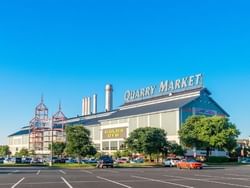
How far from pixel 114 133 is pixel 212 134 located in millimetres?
53717

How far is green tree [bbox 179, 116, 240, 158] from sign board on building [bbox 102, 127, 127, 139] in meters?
42.6

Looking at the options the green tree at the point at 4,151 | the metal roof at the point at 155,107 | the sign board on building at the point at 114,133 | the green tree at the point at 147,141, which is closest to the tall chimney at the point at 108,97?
the sign board on building at the point at 114,133

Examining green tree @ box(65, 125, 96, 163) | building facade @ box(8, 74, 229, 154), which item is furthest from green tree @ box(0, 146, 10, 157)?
green tree @ box(65, 125, 96, 163)

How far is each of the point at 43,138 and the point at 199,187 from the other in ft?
515

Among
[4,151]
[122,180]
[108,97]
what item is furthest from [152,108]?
[122,180]

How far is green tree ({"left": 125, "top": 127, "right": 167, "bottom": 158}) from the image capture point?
76.6m

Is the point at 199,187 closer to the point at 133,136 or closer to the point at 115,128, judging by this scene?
the point at 133,136

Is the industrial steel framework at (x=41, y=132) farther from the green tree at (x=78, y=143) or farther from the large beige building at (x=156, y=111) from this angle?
the green tree at (x=78, y=143)

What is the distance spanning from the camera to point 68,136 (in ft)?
228

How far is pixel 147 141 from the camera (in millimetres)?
76812

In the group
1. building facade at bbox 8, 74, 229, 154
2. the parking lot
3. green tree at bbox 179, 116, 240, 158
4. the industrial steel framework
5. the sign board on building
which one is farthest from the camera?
the industrial steel framework

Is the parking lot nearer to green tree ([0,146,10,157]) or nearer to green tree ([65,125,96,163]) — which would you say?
green tree ([65,125,96,163])

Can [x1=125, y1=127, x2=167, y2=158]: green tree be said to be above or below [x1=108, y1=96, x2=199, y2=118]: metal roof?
below

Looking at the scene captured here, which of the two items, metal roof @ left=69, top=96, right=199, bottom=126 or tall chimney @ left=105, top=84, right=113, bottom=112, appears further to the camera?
tall chimney @ left=105, top=84, right=113, bottom=112
